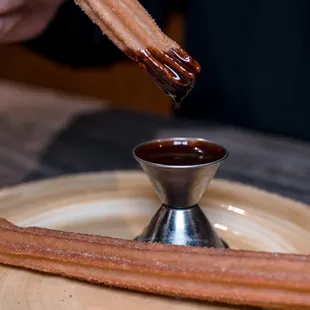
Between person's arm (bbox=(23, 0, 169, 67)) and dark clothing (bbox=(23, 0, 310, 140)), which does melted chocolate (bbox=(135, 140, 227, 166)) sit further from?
dark clothing (bbox=(23, 0, 310, 140))

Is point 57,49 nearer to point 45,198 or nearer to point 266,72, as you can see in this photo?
point 266,72

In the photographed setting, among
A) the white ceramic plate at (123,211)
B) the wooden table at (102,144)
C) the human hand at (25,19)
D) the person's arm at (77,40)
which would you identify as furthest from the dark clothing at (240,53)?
the white ceramic plate at (123,211)

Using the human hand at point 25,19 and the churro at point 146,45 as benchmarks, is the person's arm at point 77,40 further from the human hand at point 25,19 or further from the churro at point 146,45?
the churro at point 146,45

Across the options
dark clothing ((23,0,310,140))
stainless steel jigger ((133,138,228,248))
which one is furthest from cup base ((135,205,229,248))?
dark clothing ((23,0,310,140))

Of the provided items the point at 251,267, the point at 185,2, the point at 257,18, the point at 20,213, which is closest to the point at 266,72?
the point at 257,18

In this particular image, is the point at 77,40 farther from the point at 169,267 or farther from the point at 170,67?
the point at 169,267

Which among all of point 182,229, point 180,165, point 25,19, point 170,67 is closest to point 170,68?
point 170,67

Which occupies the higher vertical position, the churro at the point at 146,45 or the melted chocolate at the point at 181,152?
the churro at the point at 146,45
